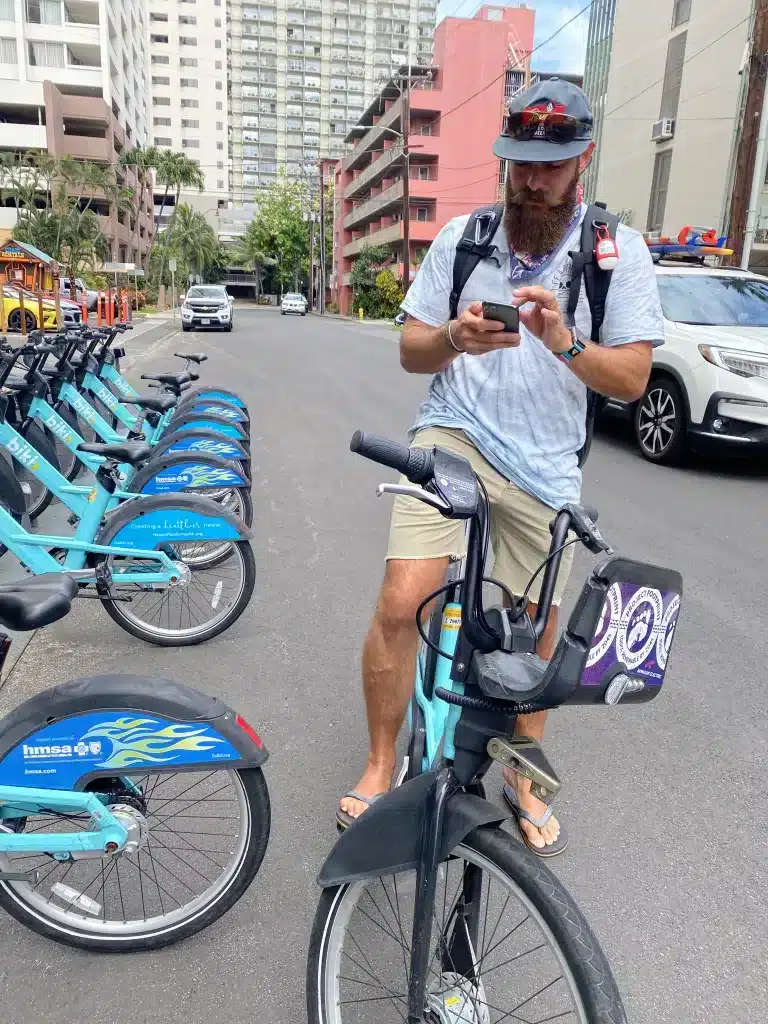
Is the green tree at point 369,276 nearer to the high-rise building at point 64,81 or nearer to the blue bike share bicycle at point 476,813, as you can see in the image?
the high-rise building at point 64,81

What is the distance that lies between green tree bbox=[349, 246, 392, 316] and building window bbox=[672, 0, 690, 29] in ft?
72.4

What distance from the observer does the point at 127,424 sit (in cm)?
653

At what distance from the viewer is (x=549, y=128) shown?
216 cm

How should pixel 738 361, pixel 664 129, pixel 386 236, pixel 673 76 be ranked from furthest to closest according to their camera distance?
pixel 386 236 < pixel 673 76 < pixel 664 129 < pixel 738 361

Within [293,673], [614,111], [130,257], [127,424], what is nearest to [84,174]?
[130,257]

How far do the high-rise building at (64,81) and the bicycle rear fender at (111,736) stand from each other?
55760mm

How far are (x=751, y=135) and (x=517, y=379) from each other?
13609 millimetres

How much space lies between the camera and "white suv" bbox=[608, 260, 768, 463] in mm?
7383

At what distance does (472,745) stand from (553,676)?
1.03ft

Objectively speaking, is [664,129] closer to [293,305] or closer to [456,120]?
[456,120]

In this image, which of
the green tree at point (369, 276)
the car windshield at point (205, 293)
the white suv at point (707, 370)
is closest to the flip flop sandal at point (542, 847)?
the white suv at point (707, 370)

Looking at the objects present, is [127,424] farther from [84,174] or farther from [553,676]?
[84,174]

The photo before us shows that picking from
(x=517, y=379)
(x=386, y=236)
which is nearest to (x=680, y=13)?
(x=386, y=236)

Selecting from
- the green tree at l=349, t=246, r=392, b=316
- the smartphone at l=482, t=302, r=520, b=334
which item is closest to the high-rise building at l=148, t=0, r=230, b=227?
the green tree at l=349, t=246, r=392, b=316
